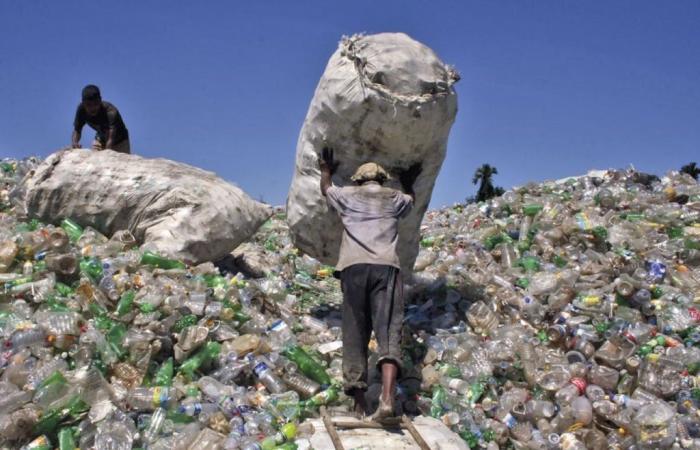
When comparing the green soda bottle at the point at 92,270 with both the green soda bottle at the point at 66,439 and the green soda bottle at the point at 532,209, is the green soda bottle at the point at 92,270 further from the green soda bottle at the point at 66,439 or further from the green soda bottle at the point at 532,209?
the green soda bottle at the point at 532,209

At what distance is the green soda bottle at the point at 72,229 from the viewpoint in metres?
5.56

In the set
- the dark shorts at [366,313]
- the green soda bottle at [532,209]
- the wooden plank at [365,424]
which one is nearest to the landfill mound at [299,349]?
the wooden plank at [365,424]

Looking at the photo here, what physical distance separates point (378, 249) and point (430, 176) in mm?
1153

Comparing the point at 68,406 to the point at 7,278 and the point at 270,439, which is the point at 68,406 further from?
the point at 7,278

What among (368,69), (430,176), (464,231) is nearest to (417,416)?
(430,176)

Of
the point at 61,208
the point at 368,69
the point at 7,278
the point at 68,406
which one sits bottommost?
the point at 68,406

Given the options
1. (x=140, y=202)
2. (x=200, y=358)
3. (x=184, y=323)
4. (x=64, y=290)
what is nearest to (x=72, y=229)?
(x=140, y=202)

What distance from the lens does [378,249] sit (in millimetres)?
3625

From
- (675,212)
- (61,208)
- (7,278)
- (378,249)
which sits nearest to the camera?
(378,249)

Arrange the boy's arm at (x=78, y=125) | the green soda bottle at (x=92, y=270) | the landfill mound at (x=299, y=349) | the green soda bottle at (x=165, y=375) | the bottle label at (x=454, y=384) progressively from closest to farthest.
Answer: the landfill mound at (x=299, y=349)
the green soda bottle at (x=165, y=375)
the bottle label at (x=454, y=384)
the green soda bottle at (x=92, y=270)
the boy's arm at (x=78, y=125)

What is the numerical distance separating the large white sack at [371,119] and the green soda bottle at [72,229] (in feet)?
6.96

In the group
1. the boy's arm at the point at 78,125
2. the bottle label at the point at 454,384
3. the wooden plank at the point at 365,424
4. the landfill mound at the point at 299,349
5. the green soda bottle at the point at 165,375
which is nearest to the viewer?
the wooden plank at the point at 365,424

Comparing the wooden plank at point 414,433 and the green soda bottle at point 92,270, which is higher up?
the green soda bottle at point 92,270

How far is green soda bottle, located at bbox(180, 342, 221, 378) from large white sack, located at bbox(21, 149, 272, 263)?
1.55 m
